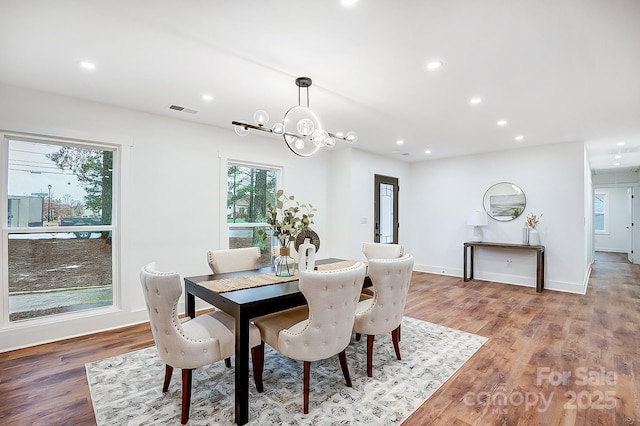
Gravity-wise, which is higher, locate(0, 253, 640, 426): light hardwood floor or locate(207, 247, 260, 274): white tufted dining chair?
locate(207, 247, 260, 274): white tufted dining chair

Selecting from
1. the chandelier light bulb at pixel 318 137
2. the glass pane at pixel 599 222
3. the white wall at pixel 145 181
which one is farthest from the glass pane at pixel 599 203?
the chandelier light bulb at pixel 318 137

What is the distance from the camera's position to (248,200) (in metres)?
4.89

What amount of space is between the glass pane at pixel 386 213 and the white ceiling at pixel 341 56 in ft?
9.13

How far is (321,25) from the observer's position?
203 centimetres

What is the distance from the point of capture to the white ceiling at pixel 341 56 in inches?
74.9

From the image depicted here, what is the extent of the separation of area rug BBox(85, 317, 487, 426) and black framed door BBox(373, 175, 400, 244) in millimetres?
3522

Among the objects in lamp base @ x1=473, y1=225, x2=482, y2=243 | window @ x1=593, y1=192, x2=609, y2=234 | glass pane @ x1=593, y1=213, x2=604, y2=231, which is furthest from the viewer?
glass pane @ x1=593, y1=213, x2=604, y2=231

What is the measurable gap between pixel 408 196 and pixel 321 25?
5828 millimetres

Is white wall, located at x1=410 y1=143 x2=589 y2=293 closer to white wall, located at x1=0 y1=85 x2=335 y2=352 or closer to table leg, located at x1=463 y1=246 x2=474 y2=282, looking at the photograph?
table leg, located at x1=463 y1=246 x2=474 y2=282

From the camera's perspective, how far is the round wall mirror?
5.85m

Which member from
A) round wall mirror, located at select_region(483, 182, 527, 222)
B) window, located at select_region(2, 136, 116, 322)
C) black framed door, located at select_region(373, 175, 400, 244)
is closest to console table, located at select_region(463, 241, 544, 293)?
round wall mirror, located at select_region(483, 182, 527, 222)

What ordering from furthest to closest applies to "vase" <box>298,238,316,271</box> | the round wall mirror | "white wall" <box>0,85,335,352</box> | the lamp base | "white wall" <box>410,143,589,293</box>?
the lamp base, the round wall mirror, "white wall" <box>410,143,589,293</box>, "white wall" <box>0,85,335,352</box>, "vase" <box>298,238,316,271</box>

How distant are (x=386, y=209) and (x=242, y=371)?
17.4ft

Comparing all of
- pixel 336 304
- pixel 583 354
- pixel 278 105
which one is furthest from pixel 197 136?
pixel 583 354
